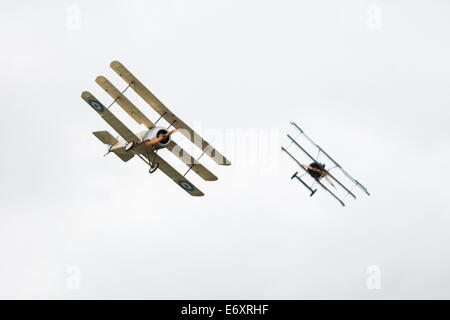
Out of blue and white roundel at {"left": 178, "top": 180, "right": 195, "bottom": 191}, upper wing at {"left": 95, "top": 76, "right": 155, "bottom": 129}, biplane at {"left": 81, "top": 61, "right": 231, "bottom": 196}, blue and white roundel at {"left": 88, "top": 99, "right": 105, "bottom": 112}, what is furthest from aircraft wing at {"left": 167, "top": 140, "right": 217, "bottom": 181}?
blue and white roundel at {"left": 88, "top": 99, "right": 105, "bottom": 112}

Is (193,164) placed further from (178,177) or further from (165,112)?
(165,112)

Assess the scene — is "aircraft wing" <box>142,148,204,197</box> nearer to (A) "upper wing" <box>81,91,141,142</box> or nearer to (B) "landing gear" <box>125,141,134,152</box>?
(B) "landing gear" <box>125,141,134,152</box>

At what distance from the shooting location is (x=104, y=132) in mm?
43875

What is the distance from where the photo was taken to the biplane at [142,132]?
4203cm

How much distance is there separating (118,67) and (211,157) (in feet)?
23.4

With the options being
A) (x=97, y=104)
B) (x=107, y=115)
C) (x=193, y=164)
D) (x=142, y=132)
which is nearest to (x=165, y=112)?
(x=142, y=132)

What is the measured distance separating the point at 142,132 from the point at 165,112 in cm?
165

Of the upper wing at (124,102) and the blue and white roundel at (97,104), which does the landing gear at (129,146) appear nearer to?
the upper wing at (124,102)

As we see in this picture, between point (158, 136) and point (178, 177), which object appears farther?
point (178, 177)

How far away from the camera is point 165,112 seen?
4319cm
